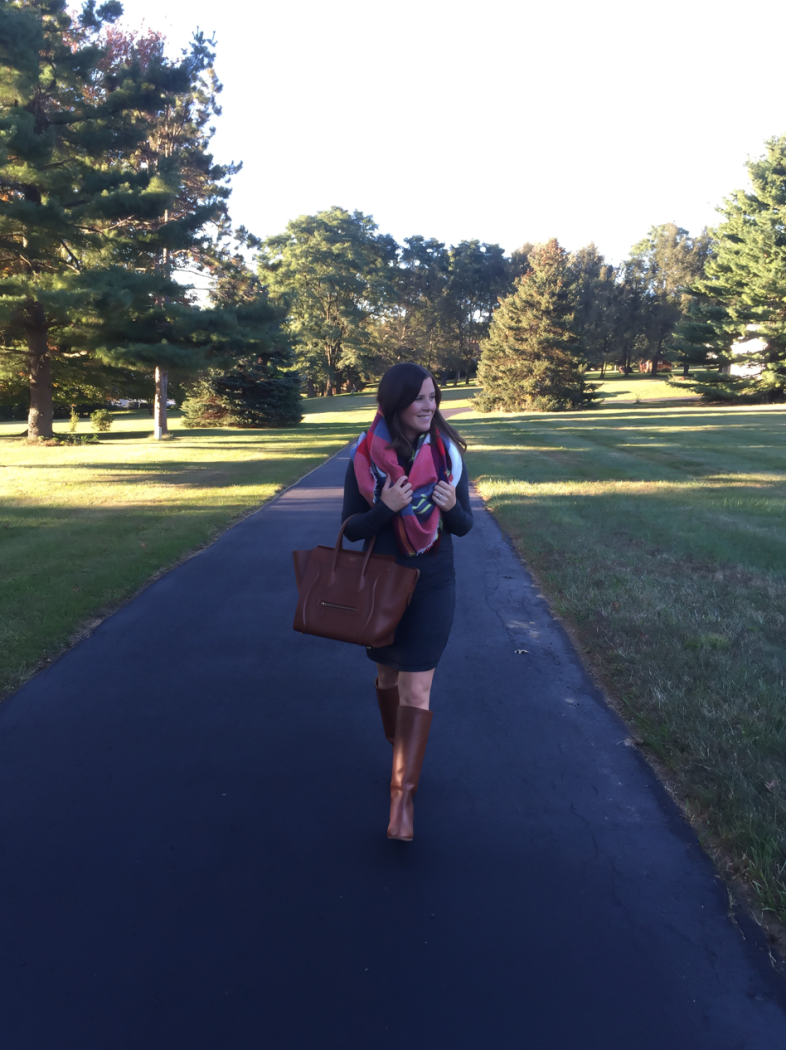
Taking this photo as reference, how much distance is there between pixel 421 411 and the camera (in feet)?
9.67

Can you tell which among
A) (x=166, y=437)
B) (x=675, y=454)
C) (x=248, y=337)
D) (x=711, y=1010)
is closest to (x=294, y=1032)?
(x=711, y=1010)

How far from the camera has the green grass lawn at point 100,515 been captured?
5.93 m

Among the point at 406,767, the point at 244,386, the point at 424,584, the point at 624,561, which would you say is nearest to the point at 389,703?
the point at 406,767

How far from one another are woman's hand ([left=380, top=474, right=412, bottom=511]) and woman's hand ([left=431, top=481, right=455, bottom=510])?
115mm

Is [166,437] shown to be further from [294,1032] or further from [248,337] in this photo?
[294,1032]

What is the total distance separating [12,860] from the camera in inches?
112

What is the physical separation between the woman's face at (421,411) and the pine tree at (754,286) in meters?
40.9

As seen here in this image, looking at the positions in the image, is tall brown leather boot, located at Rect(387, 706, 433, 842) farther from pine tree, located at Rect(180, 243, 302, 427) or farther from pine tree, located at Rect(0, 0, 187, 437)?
pine tree, located at Rect(180, 243, 302, 427)

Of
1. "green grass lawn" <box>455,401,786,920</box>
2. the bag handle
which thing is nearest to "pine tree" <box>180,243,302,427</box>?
"green grass lawn" <box>455,401,786,920</box>

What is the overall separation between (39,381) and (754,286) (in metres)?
35.4

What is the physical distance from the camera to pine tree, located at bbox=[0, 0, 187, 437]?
17.9 metres

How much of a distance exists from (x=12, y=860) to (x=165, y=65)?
77.1ft

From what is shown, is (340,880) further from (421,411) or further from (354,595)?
(421,411)

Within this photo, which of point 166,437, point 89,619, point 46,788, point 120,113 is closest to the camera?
point 46,788
